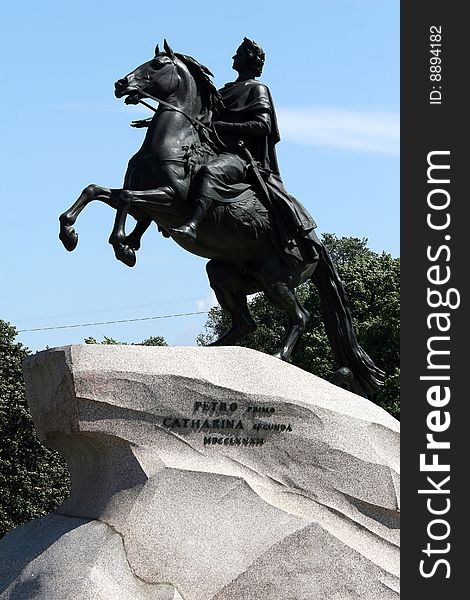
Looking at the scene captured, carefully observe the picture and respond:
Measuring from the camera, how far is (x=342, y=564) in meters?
10.1

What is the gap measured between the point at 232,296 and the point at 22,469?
1238cm

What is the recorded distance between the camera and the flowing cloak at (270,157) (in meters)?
12.5

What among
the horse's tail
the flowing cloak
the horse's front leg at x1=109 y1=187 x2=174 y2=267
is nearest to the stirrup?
the horse's front leg at x1=109 y1=187 x2=174 y2=267

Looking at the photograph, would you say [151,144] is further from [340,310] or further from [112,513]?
[112,513]

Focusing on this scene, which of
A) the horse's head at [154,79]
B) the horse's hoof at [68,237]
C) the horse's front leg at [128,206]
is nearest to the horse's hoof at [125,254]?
the horse's front leg at [128,206]

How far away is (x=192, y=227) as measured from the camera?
11602 millimetres

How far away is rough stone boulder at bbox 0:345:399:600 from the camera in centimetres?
958

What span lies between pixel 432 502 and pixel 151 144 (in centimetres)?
457

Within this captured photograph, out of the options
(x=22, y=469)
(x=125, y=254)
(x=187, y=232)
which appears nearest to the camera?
(x=125, y=254)

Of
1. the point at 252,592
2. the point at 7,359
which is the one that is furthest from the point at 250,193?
the point at 7,359

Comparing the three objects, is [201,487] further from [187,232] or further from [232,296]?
[232,296]

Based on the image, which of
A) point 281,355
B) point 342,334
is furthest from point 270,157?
point 281,355

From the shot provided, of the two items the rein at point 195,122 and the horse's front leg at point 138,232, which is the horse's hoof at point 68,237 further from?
the rein at point 195,122

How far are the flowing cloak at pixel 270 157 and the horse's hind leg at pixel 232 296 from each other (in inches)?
23.3
